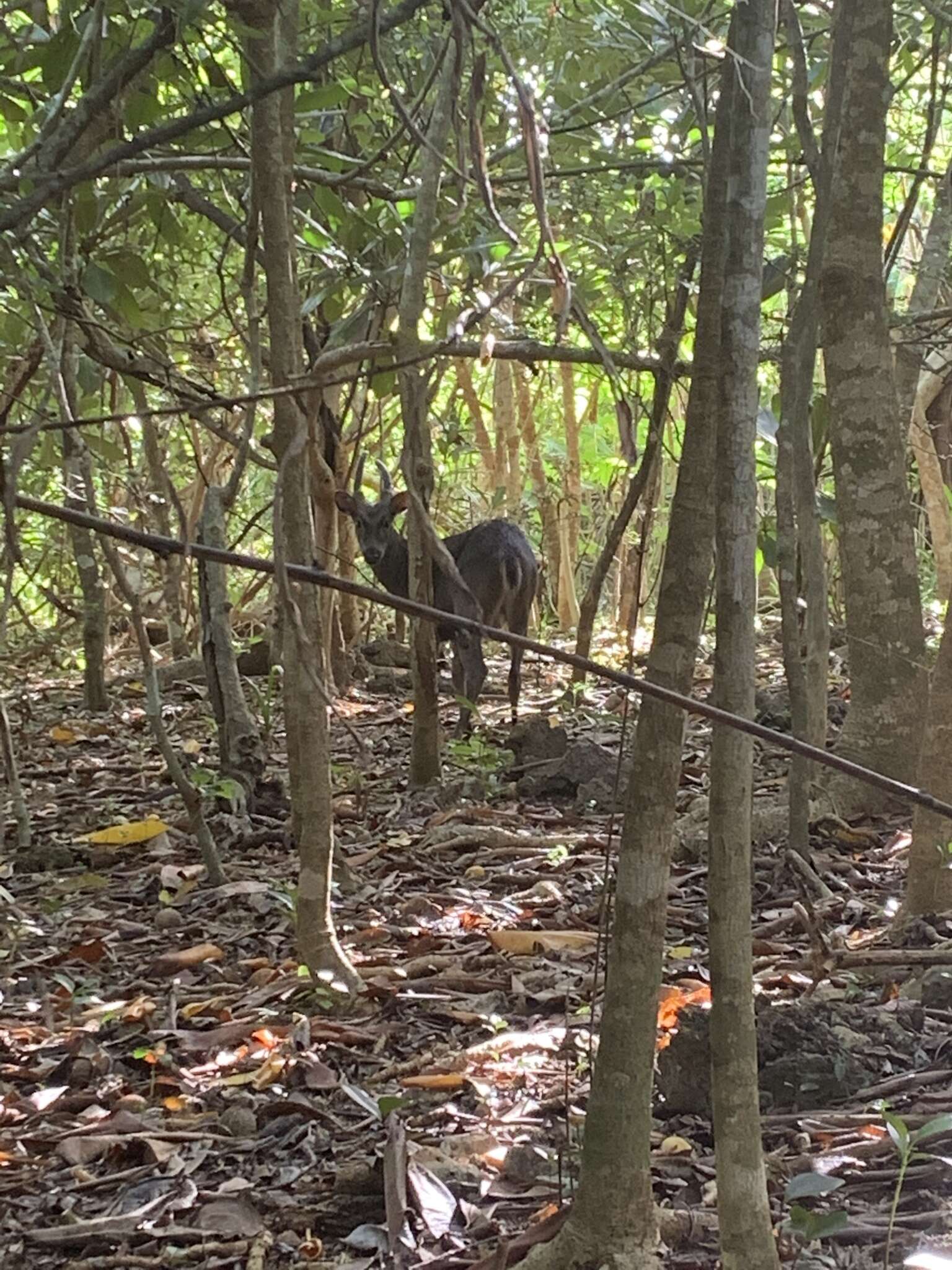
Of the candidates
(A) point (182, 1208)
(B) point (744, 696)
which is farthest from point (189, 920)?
(B) point (744, 696)

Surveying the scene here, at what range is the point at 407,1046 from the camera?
9.73 ft

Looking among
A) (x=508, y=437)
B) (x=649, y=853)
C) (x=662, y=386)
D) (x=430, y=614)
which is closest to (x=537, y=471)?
(x=508, y=437)

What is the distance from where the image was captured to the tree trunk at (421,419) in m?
2.15

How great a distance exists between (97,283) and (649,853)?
2.36m

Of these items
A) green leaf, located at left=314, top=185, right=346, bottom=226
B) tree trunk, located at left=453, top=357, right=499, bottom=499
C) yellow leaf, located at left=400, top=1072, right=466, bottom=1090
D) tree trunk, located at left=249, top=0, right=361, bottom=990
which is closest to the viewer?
yellow leaf, located at left=400, top=1072, right=466, bottom=1090

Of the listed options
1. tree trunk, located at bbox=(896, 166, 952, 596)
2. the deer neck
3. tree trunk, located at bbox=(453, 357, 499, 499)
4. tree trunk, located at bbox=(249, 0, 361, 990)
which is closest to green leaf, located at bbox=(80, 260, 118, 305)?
tree trunk, located at bbox=(249, 0, 361, 990)

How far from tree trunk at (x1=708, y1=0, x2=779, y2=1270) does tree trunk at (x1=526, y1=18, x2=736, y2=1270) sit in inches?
2.9

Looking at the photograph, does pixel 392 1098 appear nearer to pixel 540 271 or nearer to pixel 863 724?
pixel 863 724

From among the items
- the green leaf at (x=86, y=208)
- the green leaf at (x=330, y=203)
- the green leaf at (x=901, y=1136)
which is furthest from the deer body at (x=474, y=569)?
the green leaf at (x=901, y=1136)

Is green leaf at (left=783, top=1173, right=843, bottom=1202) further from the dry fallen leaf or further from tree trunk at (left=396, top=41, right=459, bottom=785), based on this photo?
the dry fallen leaf

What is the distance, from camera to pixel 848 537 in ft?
14.6

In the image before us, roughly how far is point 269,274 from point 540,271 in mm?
2664

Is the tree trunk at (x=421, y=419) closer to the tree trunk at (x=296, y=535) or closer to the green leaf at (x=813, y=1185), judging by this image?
the tree trunk at (x=296, y=535)

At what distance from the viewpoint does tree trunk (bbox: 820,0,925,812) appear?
4207 mm
